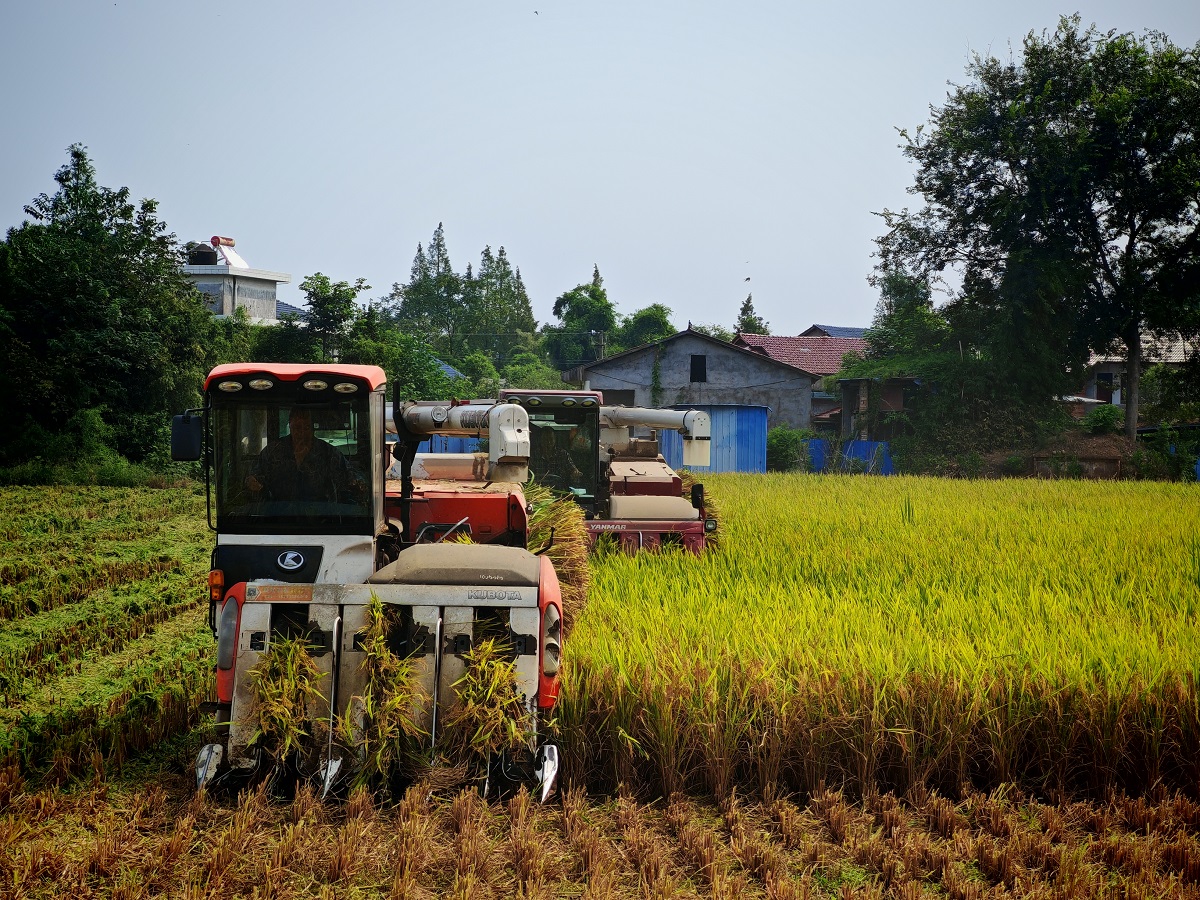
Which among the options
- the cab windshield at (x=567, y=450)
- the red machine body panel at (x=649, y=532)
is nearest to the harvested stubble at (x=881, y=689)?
the red machine body panel at (x=649, y=532)

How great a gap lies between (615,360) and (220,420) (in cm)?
3176

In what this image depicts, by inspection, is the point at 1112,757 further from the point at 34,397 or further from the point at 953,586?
the point at 34,397

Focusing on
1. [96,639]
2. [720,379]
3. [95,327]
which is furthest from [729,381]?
[96,639]

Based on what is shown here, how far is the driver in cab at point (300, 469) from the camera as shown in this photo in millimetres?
5762

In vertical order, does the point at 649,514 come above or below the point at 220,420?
below

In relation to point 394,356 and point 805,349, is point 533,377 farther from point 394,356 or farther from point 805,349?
point 394,356

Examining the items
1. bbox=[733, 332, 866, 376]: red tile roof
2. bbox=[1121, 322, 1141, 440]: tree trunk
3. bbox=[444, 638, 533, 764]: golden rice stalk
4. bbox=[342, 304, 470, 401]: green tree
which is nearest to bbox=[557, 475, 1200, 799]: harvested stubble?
bbox=[444, 638, 533, 764]: golden rice stalk

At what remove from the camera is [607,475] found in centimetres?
1215

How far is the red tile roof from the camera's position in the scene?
4228cm

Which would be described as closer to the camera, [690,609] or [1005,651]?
[1005,651]

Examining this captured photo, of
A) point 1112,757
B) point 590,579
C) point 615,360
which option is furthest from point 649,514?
point 615,360

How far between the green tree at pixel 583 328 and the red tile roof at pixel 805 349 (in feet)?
39.6

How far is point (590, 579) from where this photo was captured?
8711 millimetres

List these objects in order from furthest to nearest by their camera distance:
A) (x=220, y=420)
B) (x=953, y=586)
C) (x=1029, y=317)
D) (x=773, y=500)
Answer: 1. (x=1029, y=317)
2. (x=773, y=500)
3. (x=953, y=586)
4. (x=220, y=420)
